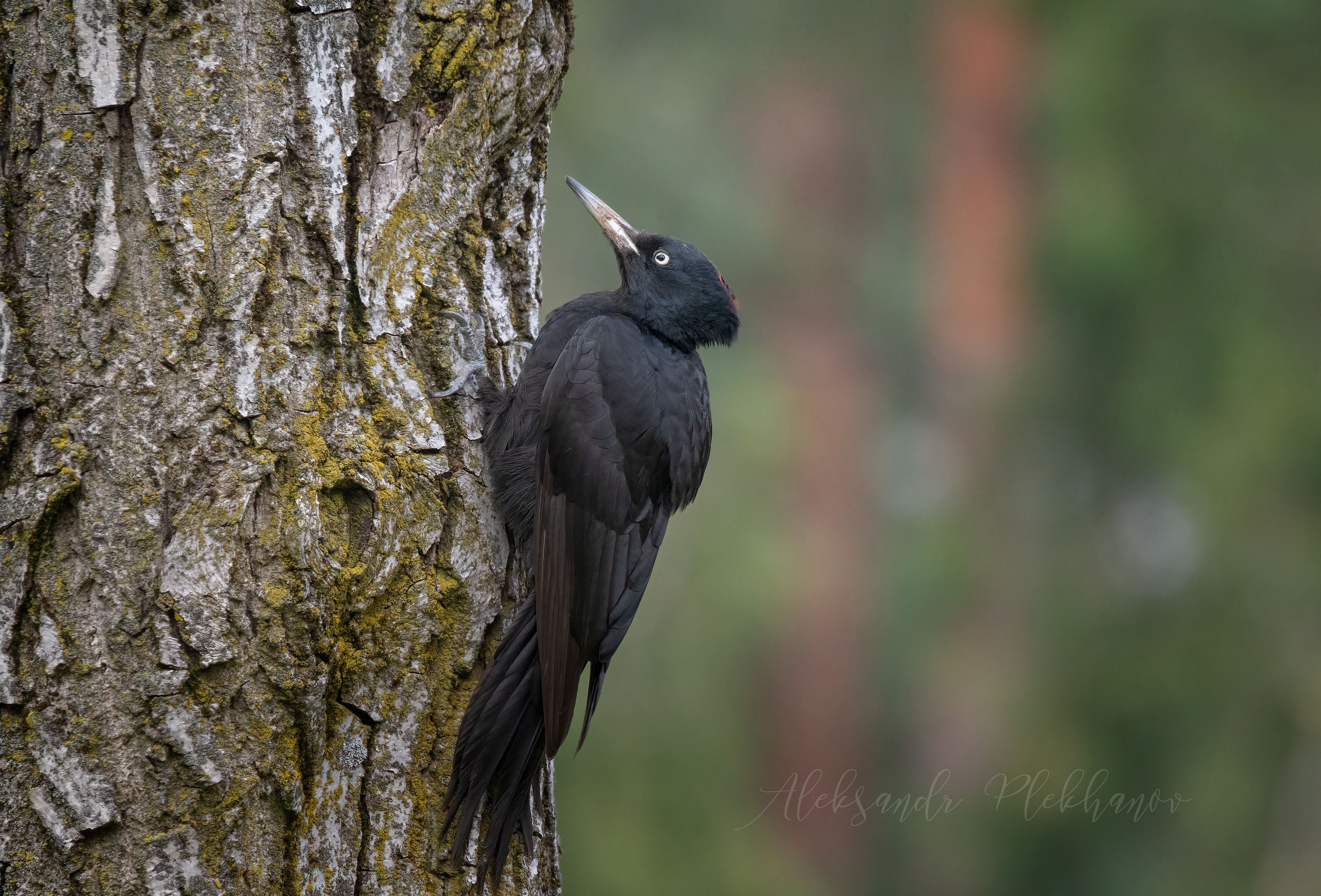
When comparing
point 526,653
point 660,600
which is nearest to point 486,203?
point 526,653

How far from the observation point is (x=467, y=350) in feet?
7.23

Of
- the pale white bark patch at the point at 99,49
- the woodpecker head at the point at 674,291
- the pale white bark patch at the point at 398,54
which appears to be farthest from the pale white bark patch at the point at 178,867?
the woodpecker head at the point at 674,291

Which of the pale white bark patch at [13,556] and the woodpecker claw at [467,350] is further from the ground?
the woodpecker claw at [467,350]

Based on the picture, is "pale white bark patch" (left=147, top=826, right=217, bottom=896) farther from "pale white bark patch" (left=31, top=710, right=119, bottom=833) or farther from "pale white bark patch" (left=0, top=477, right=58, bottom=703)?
"pale white bark patch" (left=0, top=477, right=58, bottom=703)

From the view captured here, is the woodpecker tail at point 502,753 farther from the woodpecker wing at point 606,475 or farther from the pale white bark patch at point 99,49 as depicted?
the pale white bark patch at point 99,49

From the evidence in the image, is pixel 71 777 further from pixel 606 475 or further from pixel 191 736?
pixel 606 475

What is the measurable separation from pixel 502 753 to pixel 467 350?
0.84m

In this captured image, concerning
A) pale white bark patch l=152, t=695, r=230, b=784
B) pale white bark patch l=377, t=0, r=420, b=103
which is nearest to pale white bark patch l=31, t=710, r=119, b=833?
pale white bark patch l=152, t=695, r=230, b=784

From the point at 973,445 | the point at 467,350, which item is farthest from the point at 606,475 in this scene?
the point at 973,445

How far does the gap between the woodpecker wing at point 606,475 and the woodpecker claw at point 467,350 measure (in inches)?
11.7

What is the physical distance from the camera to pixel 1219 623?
628cm

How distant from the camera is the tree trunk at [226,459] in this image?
1.64 m

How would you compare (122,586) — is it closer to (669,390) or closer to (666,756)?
(669,390)

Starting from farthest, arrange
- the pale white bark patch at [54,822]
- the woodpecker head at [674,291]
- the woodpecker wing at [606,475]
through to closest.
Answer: the woodpecker head at [674,291] → the woodpecker wing at [606,475] → the pale white bark patch at [54,822]
